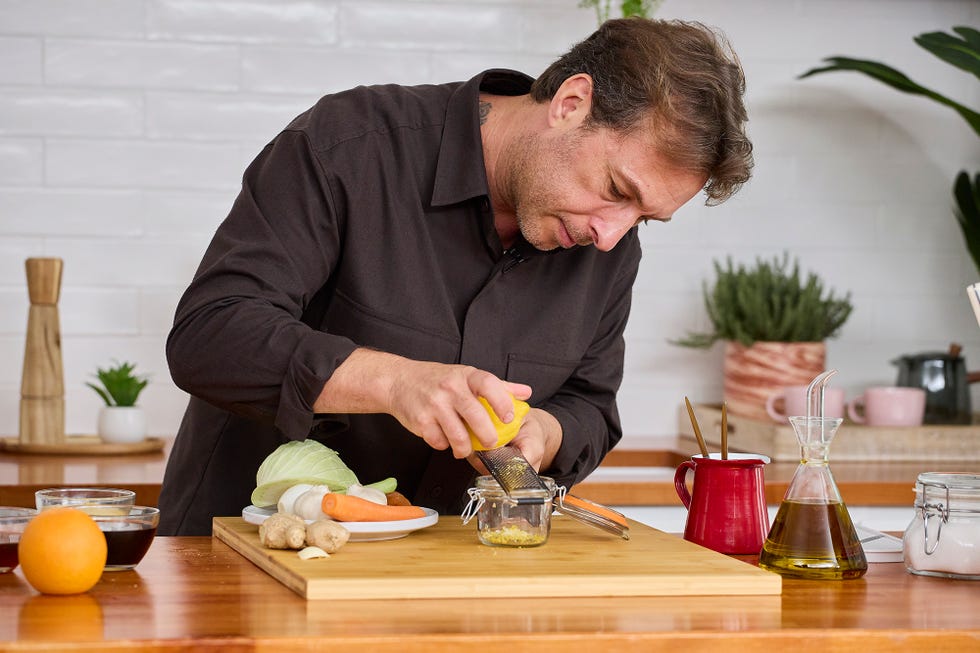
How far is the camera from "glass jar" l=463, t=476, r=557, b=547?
1.44 meters

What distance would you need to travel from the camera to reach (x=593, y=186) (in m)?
1.72

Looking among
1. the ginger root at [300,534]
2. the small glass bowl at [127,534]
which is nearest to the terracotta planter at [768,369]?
the ginger root at [300,534]

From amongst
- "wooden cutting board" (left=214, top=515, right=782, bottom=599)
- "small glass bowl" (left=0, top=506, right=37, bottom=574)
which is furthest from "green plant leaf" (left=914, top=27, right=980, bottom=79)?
"small glass bowl" (left=0, top=506, right=37, bottom=574)

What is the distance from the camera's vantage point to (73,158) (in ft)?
9.77

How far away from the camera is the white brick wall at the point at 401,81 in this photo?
2.97 meters

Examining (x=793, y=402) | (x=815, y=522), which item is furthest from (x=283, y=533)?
(x=793, y=402)

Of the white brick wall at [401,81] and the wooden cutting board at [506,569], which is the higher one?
the white brick wall at [401,81]

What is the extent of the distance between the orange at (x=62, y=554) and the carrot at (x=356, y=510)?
11.1 inches

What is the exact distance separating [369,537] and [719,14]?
213 centimetres

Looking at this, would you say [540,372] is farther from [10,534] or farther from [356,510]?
[10,534]

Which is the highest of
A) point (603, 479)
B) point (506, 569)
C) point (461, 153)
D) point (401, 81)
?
point (401, 81)

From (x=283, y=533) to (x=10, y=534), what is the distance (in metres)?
0.27

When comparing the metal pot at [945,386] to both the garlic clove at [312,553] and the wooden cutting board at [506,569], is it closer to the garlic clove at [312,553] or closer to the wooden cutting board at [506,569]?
the wooden cutting board at [506,569]

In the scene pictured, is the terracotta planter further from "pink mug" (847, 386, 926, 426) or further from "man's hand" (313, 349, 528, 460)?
"man's hand" (313, 349, 528, 460)
